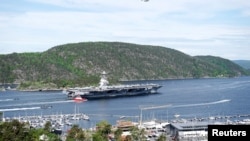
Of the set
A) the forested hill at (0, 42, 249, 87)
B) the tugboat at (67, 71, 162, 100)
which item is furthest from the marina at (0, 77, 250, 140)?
the forested hill at (0, 42, 249, 87)

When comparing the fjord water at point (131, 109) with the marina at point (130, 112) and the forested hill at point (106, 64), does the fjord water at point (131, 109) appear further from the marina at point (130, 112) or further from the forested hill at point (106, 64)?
the forested hill at point (106, 64)

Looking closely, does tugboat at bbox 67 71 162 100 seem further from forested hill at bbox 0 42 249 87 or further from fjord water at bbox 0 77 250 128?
forested hill at bbox 0 42 249 87

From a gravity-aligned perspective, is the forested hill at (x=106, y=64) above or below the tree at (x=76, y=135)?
above

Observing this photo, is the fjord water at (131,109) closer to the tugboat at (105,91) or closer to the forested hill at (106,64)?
the tugboat at (105,91)

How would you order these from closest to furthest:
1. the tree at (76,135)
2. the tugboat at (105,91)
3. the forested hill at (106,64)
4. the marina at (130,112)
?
the tree at (76,135)
the marina at (130,112)
the tugboat at (105,91)
the forested hill at (106,64)

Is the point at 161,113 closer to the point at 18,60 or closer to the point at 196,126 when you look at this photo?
the point at 196,126

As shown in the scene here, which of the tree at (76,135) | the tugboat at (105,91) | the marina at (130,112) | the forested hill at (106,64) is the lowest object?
the marina at (130,112)

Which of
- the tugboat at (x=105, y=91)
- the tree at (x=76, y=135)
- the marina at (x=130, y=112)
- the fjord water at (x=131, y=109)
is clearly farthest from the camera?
the tugboat at (x=105, y=91)

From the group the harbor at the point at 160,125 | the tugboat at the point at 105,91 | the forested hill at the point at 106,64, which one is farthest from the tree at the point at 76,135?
the forested hill at the point at 106,64

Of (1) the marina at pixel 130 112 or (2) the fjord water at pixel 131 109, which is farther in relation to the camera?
(2) the fjord water at pixel 131 109

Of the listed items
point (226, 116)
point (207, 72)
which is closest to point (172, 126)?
point (226, 116)
